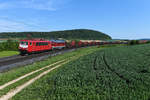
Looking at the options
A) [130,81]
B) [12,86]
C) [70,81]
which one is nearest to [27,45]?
[12,86]

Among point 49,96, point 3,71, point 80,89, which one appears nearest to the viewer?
point 49,96

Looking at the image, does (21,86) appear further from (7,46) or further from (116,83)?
(7,46)

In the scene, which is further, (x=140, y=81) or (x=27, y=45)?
(x=27, y=45)

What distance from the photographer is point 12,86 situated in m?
10.9

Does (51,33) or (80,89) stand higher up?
(51,33)

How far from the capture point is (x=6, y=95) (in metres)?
9.33

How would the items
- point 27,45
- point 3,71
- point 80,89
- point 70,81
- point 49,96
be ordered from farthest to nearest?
point 27,45, point 3,71, point 70,81, point 80,89, point 49,96

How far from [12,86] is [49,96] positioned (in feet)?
14.7

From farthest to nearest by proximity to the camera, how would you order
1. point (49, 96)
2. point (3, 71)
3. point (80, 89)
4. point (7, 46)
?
point (7, 46) < point (3, 71) < point (80, 89) < point (49, 96)

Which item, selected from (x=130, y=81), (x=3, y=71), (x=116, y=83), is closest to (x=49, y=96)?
(x=116, y=83)

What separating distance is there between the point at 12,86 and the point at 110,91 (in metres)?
8.33

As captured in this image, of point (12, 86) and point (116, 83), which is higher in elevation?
point (116, 83)

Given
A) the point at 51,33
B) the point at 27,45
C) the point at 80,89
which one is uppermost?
the point at 51,33

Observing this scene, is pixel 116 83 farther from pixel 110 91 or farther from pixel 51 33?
pixel 51 33
